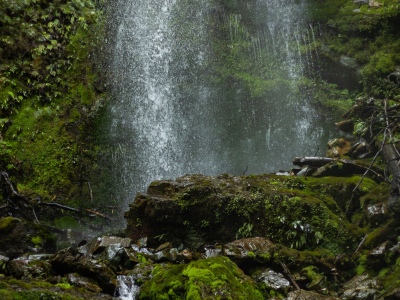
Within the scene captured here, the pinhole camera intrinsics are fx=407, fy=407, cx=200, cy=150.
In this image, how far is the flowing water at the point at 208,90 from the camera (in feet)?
40.7

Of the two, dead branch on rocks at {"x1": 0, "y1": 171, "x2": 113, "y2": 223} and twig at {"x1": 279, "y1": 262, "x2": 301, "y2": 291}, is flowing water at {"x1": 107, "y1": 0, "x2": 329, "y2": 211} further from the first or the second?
twig at {"x1": 279, "y1": 262, "x2": 301, "y2": 291}

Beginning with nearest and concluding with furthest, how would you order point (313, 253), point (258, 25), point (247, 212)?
point (313, 253), point (247, 212), point (258, 25)

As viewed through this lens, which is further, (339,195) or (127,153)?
(127,153)

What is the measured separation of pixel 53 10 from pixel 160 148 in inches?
254

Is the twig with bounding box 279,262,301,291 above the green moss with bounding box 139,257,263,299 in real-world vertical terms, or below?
below

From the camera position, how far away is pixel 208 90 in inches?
549

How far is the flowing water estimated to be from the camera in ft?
40.7

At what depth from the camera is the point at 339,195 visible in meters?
7.23

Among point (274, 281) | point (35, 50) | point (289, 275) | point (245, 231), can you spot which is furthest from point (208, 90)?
point (274, 281)

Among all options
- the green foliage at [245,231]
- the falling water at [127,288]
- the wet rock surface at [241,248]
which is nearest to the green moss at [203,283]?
the wet rock surface at [241,248]

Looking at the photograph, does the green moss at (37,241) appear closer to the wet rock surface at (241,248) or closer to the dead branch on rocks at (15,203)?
the wet rock surface at (241,248)

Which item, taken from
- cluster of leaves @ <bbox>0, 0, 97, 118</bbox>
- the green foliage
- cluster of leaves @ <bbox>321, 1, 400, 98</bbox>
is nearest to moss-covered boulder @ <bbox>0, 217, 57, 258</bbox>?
the green foliage

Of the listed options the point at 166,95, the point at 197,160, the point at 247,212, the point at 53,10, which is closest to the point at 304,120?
the point at 197,160

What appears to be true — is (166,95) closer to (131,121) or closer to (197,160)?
(131,121)
